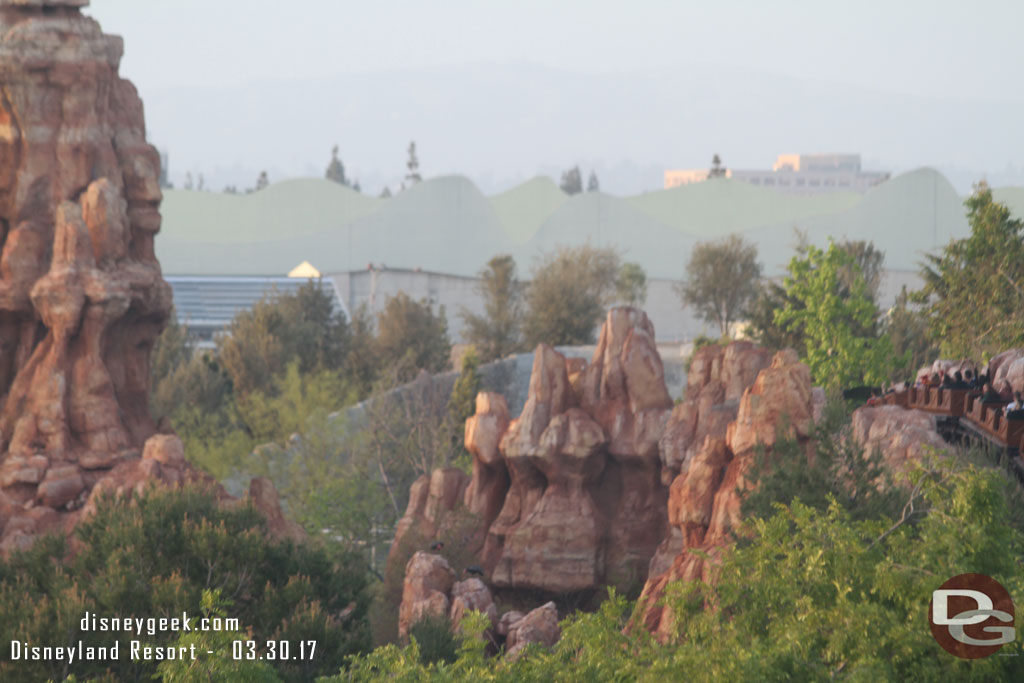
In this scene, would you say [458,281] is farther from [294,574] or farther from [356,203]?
[294,574]

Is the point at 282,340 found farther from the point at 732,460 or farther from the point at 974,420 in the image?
the point at 974,420

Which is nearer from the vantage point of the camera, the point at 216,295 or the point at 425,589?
the point at 425,589

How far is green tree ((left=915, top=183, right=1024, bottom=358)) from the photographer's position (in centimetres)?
3847

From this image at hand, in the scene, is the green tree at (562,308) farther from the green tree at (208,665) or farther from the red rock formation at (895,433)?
the green tree at (208,665)

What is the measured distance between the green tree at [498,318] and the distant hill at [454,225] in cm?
2593

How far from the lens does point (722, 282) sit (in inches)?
3083

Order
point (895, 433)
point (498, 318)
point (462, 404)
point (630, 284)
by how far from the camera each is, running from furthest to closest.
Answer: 1. point (630, 284)
2. point (498, 318)
3. point (462, 404)
4. point (895, 433)

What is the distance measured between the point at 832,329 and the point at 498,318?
29863mm

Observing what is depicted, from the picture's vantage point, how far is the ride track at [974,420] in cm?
2156

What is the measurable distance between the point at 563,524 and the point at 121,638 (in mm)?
12003

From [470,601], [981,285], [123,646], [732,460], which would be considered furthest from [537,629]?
[981,285]

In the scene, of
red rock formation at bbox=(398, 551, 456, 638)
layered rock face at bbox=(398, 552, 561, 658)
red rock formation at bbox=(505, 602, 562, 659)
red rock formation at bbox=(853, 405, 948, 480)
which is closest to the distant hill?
red rock formation at bbox=(398, 551, 456, 638)

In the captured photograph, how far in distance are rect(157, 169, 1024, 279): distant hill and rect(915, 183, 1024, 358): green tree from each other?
59827 millimetres

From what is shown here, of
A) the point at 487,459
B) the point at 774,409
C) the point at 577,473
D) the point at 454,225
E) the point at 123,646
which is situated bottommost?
the point at 123,646
